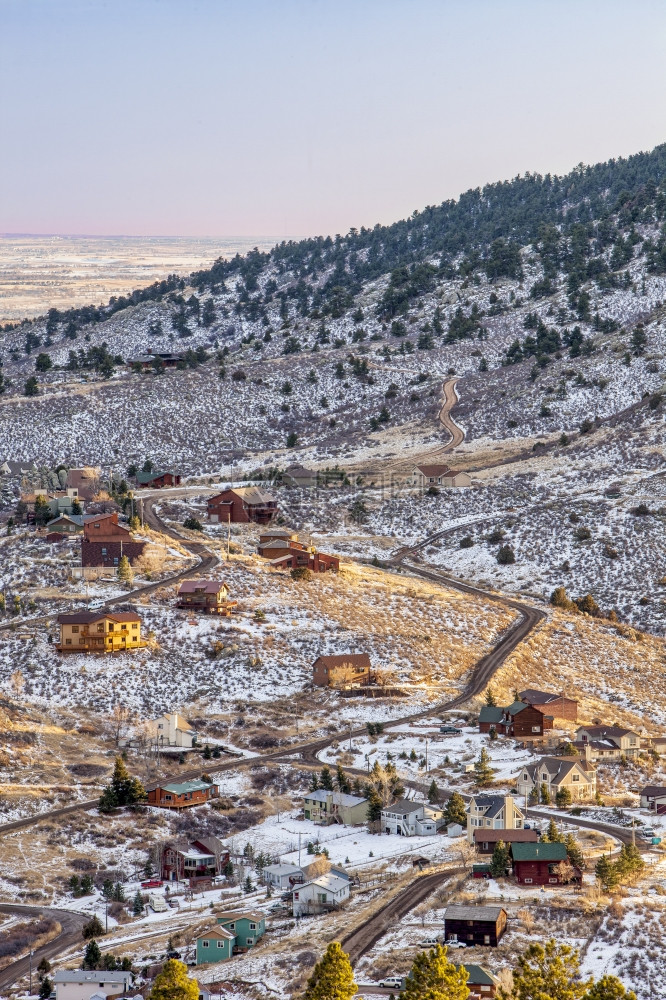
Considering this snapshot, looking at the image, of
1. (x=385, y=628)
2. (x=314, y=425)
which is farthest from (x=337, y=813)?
(x=314, y=425)

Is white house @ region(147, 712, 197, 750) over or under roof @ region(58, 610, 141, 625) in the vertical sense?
under

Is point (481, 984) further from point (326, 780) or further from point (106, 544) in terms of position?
point (106, 544)

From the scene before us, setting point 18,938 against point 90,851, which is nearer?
point 18,938

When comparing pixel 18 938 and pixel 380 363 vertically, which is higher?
pixel 380 363

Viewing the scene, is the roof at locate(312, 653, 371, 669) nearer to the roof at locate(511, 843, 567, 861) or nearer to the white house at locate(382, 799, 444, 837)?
the white house at locate(382, 799, 444, 837)

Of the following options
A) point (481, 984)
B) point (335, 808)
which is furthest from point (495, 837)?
point (481, 984)

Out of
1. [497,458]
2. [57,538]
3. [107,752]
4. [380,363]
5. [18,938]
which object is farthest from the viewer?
[380,363]

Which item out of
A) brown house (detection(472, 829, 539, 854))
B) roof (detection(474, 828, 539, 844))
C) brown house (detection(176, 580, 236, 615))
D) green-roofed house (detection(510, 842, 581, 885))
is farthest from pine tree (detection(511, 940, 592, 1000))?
brown house (detection(176, 580, 236, 615))

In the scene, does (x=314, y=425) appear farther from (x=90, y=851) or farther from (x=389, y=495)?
(x=90, y=851)
